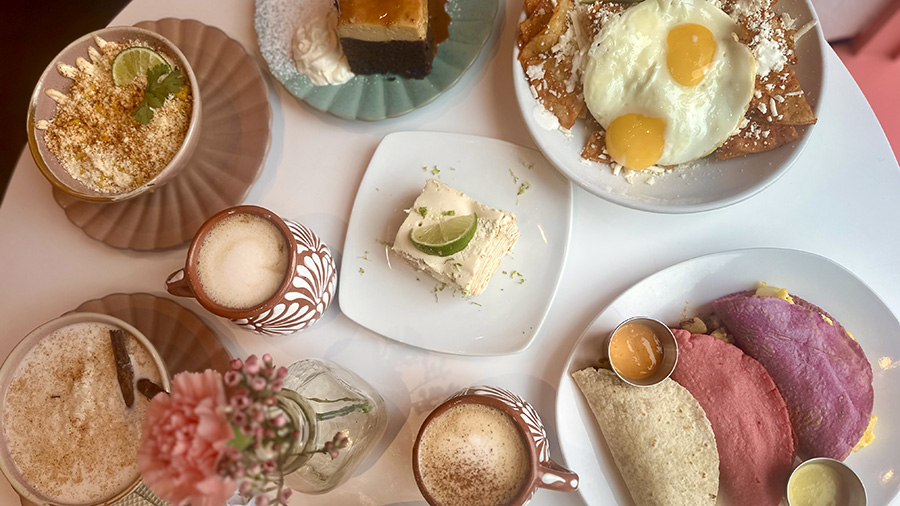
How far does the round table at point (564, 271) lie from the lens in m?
1.72

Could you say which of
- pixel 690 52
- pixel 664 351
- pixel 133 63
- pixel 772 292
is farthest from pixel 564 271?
pixel 133 63

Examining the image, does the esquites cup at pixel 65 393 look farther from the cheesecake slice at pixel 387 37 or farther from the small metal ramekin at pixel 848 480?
the small metal ramekin at pixel 848 480

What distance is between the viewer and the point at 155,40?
1638mm

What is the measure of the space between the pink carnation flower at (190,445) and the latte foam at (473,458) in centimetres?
58

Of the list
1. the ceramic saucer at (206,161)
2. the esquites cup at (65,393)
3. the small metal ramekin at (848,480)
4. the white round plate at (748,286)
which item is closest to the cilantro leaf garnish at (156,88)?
the ceramic saucer at (206,161)

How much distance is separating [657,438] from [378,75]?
140 centimetres

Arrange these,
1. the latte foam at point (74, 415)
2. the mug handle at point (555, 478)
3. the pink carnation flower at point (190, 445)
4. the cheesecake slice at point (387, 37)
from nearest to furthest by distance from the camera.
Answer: the pink carnation flower at point (190, 445) < the mug handle at point (555, 478) < the latte foam at point (74, 415) < the cheesecake slice at point (387, 37)

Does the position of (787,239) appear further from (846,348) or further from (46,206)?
(46,206)

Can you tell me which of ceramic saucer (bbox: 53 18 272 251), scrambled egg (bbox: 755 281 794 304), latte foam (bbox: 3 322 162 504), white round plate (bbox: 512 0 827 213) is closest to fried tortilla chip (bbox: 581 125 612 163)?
white round plate (bbox: 512 0 827 213)

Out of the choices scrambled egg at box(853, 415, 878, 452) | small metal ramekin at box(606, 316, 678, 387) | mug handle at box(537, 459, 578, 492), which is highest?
small metal ramekin at box(606, 316, 678, 387)

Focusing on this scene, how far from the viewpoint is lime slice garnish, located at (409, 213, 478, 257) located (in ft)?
5.08

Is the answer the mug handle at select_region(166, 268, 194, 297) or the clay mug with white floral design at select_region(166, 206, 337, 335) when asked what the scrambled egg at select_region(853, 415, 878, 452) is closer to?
the clay mug with white floral design at select_region(166, 206, 337, 335)

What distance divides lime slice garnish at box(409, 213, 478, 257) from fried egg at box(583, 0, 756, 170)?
52 cm

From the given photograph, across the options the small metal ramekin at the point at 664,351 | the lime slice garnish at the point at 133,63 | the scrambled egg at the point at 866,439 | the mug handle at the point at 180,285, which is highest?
the lime slice garnish at the point at 133,63
